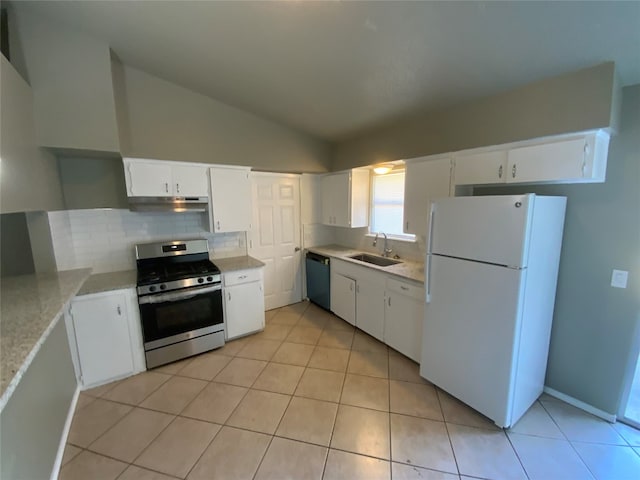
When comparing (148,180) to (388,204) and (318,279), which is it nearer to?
(318,279)

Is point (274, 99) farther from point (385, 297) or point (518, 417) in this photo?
point (518, 417)

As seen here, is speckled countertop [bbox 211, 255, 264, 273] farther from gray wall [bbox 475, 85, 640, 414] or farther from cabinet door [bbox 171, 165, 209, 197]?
gray wall [bbox 475, 85, 640, 414]

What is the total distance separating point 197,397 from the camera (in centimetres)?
230

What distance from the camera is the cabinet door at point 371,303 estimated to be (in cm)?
299

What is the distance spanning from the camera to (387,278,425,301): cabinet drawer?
2.54 m

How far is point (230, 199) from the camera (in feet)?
10.5

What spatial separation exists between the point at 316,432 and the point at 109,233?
2798 millimetres

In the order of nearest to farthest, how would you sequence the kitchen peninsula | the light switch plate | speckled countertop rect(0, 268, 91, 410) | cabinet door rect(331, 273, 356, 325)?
speckled countertop rect(0, 268, 91, 410) < the kitchen peninsula < the light switch plate < cabinet door rect(331, 273, 356, 325)

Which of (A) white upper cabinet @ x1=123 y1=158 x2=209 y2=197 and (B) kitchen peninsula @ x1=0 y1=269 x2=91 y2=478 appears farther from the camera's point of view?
(A) white upper cabinet @ x1=123 y1=158 x2=209 y2=197

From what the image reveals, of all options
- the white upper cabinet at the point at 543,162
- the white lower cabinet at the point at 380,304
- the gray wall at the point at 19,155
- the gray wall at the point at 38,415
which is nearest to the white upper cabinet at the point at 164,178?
the gray wall at the point at 19,155

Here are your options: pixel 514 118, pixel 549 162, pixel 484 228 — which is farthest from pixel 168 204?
pixel 549 162

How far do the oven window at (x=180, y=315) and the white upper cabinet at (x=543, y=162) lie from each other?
9.32ft

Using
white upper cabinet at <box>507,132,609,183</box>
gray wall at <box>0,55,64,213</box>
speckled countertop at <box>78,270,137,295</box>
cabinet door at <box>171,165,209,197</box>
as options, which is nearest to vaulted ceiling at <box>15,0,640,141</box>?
white upper cabinet at <box>507,132,609,183</box>

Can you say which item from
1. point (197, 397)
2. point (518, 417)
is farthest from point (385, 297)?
point (197, 397)
